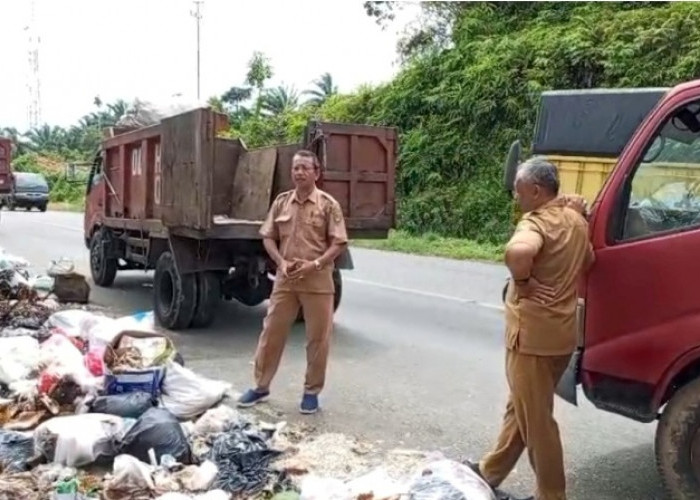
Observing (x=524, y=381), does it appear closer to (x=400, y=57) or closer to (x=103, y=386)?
(x=103, y=386)

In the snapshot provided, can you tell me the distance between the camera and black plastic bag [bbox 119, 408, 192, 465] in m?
4.44

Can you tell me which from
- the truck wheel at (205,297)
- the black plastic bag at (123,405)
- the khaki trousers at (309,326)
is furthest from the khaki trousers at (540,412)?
the truck wheel at (205,297)

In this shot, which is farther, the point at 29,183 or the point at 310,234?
the point at 29,183

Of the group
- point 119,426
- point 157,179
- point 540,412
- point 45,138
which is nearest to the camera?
point 540,412

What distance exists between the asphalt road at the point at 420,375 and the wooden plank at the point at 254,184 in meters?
1.19

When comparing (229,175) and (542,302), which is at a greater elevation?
(229,175)

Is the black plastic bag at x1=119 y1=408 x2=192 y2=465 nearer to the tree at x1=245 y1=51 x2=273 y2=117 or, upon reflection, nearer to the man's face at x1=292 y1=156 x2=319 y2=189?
the man's face at x1=292 y1=156 x2=319 y2=189

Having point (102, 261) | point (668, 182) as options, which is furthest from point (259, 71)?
point (668, 182)

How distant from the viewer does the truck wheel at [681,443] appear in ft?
11.9

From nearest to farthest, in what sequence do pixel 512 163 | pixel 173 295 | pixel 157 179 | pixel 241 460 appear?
pixel 241 460
pixel 512 163
pixel 173 295
pixel 157 179

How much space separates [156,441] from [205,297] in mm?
4100

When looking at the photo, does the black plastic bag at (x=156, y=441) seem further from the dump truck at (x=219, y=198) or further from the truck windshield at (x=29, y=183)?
the truck windshield at (x=29, y=183)

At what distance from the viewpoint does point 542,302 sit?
3666 millimetres

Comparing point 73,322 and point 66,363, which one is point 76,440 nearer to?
point 66,363
